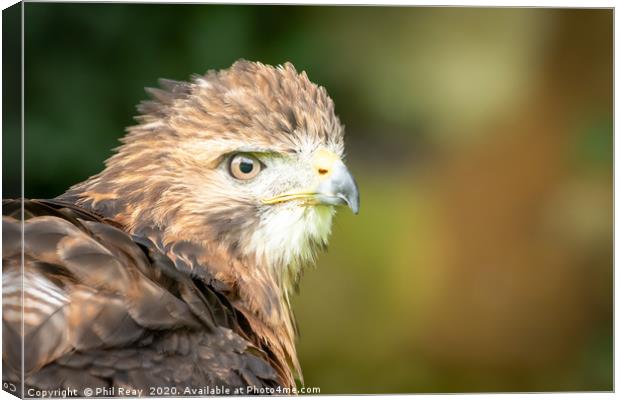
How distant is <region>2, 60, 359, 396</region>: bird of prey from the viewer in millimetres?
3734

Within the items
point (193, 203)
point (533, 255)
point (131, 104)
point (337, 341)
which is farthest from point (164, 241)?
point (533, 255)

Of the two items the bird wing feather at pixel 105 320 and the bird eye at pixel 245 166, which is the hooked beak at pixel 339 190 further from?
the bird wing feather at pixel 105 320

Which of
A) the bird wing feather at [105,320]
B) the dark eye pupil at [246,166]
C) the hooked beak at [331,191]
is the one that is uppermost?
the dark eye pupil at [246,166]

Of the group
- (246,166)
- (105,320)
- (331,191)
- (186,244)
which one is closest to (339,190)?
(331,191)

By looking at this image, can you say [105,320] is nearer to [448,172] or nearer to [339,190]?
[339,190]

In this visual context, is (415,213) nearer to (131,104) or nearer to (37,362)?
(131,104)

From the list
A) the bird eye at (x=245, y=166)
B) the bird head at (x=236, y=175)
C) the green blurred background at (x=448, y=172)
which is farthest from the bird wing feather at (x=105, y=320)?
the green blurred background at (x=448, y=172)

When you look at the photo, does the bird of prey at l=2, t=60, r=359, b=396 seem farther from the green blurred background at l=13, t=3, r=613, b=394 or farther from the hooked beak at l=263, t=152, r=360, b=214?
the green blurred background at l=13, t=3, r=613, b=394

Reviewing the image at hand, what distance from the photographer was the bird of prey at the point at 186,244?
12.3ft

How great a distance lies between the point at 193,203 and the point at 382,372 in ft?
3.41

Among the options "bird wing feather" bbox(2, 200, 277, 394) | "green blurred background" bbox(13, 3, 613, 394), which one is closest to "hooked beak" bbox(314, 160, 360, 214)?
"green blurred background" bbox(13, 3, 613, 394)

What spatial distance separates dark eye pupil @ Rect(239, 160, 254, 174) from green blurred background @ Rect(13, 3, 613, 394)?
441mm

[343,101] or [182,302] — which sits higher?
[343,101]

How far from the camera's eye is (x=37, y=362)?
148 inches
